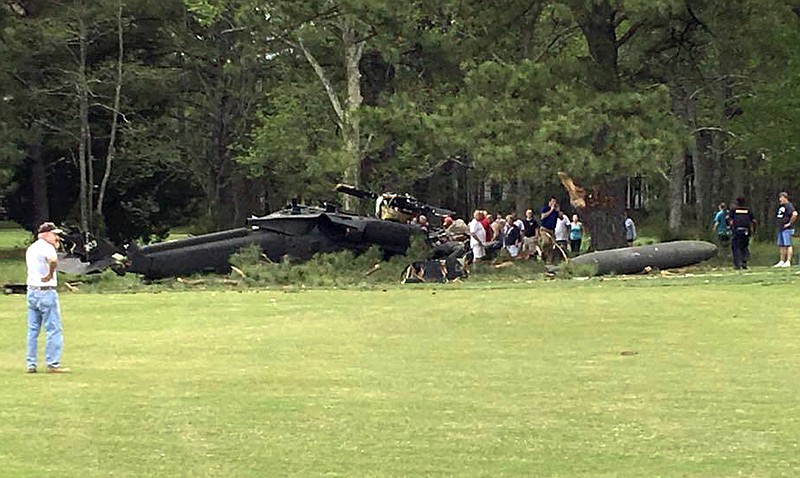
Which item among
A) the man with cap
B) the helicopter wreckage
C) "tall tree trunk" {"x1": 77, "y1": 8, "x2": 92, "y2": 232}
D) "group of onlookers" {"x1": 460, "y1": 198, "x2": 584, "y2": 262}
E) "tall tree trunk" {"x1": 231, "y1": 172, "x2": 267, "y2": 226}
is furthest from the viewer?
"tall tree trunk" {"x1": 231, "y1": 172, "x2": 267, "y2": 226}

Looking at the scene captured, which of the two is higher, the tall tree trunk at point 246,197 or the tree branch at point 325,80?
the tree branch at point 325,80

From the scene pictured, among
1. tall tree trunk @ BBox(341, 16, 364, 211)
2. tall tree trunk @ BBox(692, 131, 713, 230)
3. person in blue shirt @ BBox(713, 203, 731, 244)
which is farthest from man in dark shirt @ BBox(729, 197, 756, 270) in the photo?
tall tree trunk @ BBox(692, 131, 713, 230)

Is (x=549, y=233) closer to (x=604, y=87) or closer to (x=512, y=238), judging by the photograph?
(x=512, y=238)

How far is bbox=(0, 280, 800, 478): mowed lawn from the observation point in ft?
35.4

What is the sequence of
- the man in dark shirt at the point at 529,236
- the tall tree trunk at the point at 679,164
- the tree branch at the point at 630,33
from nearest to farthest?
the tree branch at the point at 630,33 → the man in dark shirt at the point at 529,236 → the tall tree trunk at the point at 679,164

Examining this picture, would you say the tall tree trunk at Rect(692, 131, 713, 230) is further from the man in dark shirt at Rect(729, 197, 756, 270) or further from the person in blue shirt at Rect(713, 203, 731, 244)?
the man in dark shirt at Rect(729, 197, 756, 270)

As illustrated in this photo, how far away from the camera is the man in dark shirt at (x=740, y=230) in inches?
1407

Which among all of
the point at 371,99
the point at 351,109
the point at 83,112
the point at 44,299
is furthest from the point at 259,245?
the point at 83,112

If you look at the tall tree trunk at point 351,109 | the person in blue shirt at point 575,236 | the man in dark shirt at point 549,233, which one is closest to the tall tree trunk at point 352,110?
the tall tree trunk at point 351,109

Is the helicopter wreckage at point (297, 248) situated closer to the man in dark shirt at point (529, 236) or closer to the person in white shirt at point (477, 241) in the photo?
the person in white shirt at point (477, 241)

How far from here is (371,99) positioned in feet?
175

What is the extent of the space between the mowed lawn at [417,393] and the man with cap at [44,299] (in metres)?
0.46

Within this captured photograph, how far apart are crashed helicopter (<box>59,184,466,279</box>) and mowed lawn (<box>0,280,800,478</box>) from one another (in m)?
9.19

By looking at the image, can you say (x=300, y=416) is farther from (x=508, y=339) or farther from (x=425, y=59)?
(x=425, y=59)
